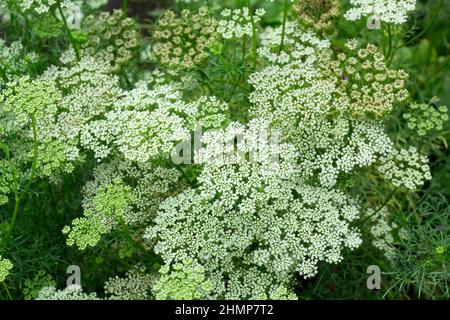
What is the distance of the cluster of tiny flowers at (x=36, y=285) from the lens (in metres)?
4.22

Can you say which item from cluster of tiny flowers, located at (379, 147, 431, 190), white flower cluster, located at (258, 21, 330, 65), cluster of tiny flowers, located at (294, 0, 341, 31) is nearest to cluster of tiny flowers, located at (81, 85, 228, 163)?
white flower cluster, located at (258, 21, 330, 65)

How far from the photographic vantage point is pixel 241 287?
13.0 ft

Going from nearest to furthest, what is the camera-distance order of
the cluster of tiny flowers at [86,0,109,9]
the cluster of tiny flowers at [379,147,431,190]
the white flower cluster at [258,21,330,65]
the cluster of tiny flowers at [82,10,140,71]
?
1. the cluster of tiny flowers at [379,147,431,190]
2. the white flower cluster at [258,21,330,65]
3. the cluster of tiny flowers at [82,10,140,71]
4. the cluster of tiny flowers at [86,0,109,9]

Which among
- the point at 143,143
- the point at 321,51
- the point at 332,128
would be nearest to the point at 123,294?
the point at 143,143

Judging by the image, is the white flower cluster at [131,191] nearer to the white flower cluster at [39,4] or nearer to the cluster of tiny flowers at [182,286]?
the cluster of tiny flowers at [182,286]

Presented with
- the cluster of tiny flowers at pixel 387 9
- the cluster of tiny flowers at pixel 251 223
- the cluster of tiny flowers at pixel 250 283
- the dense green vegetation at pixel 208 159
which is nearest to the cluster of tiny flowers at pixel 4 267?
the dense green vegetation at pixel 208 159

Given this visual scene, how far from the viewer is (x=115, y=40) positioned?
4.69 m

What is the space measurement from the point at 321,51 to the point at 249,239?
4.81 feet

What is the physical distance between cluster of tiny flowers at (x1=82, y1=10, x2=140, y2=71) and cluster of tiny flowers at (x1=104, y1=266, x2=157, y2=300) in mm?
1510

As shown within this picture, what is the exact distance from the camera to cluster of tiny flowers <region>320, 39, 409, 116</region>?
395cm

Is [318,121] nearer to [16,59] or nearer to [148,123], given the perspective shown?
[148,123]

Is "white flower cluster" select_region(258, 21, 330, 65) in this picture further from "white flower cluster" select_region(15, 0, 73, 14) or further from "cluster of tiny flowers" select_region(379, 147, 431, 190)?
"white flower cluster" select_region(15, 0, 73, 14)

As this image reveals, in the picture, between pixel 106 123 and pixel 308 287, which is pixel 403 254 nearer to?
pixel 308 287

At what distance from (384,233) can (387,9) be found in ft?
5.58
